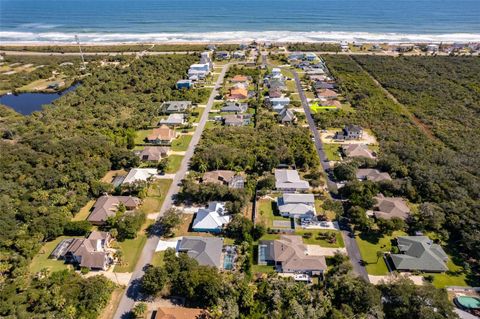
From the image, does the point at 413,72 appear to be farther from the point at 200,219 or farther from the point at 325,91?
the point at 200,219

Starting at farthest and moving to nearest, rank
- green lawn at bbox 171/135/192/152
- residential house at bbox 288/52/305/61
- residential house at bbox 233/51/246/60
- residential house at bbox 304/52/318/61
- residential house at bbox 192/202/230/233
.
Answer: residential house at bbox 233/51/246/60
residential house at bbox 288/52/305/61
residential house at bbox 304/52/318/61
green lawn at bbox 171/135/192/152
residential house at bbox 192/202/230/233

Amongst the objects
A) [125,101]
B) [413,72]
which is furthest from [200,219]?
[413,72]

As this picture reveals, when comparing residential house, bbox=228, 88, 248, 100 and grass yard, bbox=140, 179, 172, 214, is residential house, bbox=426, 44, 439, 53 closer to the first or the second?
residential house, bbox=228, 88, 248, 100

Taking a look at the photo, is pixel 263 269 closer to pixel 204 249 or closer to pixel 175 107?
pixel 204 249

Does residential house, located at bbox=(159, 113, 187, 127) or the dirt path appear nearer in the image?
the dirt path

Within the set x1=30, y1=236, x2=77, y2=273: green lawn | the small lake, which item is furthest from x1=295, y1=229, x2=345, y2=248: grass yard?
the small lake

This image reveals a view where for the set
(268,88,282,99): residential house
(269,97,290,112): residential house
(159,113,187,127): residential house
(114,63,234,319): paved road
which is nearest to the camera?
(114,63,234,319): paved road

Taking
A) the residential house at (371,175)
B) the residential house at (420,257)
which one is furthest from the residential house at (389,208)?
the residential house at (420,257)

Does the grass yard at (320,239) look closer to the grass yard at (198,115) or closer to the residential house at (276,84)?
the grass yard at (198,115)
